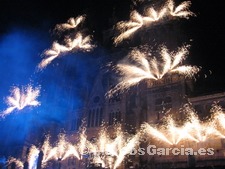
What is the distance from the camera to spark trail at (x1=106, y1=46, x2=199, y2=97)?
37.7 meters

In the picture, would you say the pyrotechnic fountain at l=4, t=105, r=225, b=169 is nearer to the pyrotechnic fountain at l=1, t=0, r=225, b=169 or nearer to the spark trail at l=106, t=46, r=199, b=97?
the pyrotechnic fountain at l=1, t=0, r=225, b=169

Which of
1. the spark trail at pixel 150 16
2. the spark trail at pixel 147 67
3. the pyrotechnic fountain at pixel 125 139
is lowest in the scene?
the pyrotechnic fountain at pixel 125 139

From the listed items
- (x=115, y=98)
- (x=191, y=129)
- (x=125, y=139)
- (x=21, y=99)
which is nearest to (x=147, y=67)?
(x=115, y=98)

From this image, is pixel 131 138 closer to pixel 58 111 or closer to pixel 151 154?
pixel 151 154

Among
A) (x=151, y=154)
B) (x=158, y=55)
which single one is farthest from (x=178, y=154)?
(x=158, y=55)

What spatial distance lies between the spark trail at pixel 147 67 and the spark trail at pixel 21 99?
14.7m

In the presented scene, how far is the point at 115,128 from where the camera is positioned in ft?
136

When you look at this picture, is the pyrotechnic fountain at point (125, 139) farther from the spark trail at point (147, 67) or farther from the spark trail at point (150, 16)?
the spark trail at point (150, 16)

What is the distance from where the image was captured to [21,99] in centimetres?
5028

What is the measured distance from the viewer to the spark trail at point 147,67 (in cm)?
3769

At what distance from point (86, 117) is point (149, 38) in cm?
1669

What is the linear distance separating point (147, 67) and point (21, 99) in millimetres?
→ 24512

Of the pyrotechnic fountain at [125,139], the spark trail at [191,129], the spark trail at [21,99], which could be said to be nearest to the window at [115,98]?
the pyrotechnic fountain at [125,139]

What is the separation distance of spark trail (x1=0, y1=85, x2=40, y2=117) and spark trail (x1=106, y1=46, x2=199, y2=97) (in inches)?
580
